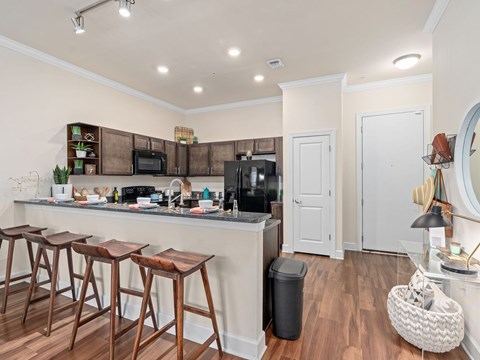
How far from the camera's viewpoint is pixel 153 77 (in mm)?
4090

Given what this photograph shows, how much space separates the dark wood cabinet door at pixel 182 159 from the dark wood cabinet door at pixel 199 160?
9cm

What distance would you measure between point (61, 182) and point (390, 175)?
513 centimetres

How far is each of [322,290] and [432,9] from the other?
10.6ft

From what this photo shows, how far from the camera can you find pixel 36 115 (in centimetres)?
329

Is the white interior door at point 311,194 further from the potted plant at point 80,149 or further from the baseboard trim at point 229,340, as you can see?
the potted plant at point 80,149

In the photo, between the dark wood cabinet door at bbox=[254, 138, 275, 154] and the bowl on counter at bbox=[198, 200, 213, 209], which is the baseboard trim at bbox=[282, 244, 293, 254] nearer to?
the dark wood cabinet door at bbox=[254, 138, 275, 154]

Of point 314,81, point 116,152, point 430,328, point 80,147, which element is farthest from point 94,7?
point 430,328

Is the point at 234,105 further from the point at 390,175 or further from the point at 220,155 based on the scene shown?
the point at 390,175

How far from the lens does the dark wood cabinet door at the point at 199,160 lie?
5527 millimetres

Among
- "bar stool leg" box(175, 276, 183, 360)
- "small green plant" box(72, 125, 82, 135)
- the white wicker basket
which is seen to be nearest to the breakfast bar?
"bar stool leg" box(175, 276, 183, 360)

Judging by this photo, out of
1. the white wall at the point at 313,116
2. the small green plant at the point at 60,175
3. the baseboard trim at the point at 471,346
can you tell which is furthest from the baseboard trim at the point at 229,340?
the white wall at the point at 313,116

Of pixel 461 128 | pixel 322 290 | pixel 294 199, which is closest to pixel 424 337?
pixel 322 290

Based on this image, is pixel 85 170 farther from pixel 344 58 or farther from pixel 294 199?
pixel 344 58

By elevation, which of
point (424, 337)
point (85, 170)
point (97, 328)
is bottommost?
point (97, 328)
